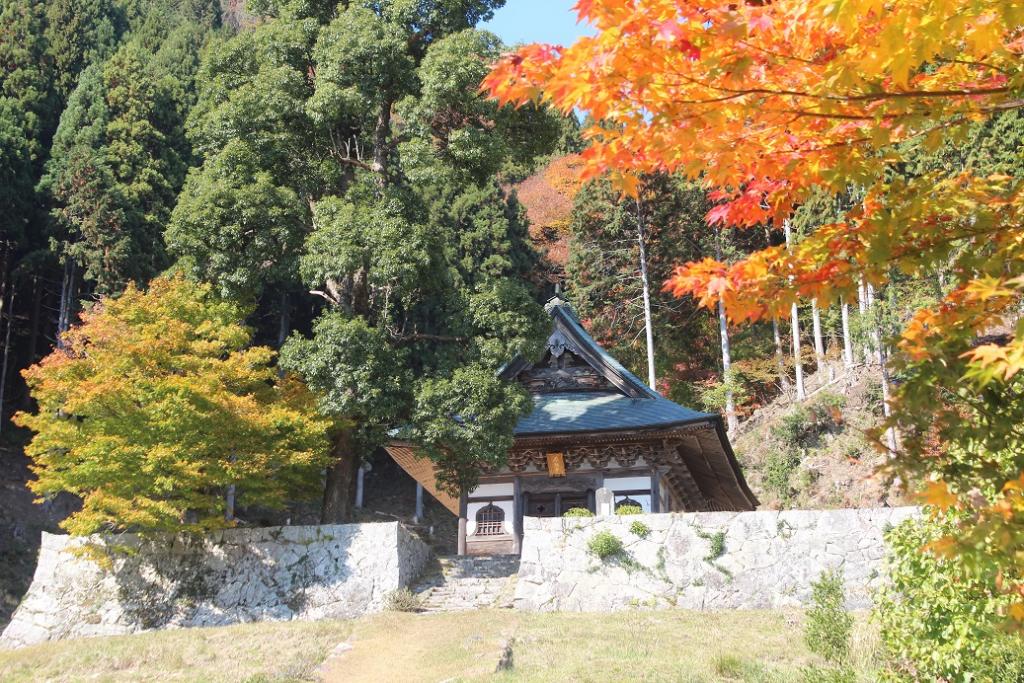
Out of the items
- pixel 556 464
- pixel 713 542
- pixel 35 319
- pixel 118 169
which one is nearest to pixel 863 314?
pixel 556 464

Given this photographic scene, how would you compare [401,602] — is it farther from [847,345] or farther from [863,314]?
[847,345]

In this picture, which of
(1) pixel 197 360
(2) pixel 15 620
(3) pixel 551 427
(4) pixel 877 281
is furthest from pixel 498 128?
(4) pixel 877 281

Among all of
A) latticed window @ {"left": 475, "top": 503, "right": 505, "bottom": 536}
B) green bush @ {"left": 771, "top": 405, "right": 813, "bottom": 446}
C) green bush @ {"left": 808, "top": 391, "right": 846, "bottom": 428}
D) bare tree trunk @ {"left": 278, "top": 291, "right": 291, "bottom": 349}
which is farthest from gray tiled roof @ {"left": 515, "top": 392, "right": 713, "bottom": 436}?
bare tree trunk @ {"left": 278, "top": 291, "right": 291, "bottom": 349}

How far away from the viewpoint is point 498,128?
59.8ft

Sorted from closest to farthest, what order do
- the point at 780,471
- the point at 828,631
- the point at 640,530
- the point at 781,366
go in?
the point at 828,631
the point at 640,530
the point at 780,471
the point at 781,366

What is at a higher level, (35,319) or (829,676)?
(35,319)

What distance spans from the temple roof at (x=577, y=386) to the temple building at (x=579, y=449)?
0.02 metres

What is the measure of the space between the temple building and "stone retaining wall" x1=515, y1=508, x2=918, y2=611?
3.02 meters

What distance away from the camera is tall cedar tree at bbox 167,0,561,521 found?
16.4 meters

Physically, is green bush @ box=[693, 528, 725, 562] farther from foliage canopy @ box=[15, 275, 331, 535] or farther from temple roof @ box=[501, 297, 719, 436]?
foliage canopy @ box=[15, 275, 331, 535]

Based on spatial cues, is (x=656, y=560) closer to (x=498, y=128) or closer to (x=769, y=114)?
(x=498, y=128)

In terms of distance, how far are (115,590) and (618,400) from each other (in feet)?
34.2

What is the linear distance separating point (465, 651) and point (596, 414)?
318 inches

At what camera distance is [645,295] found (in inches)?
1264
